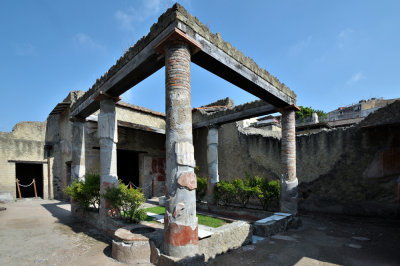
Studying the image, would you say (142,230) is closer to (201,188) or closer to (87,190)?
(87,190)

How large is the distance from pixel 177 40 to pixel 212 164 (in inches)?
219

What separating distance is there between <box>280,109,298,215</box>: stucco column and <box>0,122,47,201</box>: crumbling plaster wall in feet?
35.2

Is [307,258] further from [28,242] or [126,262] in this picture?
[28,242]

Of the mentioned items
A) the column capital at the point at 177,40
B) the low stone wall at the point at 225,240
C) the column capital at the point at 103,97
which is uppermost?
the column capital at the point at 177,40

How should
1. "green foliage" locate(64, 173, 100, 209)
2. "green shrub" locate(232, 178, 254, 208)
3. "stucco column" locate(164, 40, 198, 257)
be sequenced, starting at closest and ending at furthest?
"stucco column" locate(164, 40, 198, 257), "green foliage" locate(64, 173, 100, 209), "green shrub" locate(232, 178, 254, 208)

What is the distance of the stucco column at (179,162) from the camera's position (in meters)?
3.11

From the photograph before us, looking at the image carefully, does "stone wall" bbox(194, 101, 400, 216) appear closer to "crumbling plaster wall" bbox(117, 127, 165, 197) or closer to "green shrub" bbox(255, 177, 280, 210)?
"green shrub" bbox(255, 177, 280, 210)

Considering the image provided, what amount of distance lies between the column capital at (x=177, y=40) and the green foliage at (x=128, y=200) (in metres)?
2.86

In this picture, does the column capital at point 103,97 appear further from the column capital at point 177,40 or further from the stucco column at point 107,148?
the column capital at point 177,40

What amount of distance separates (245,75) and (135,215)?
12.1ft

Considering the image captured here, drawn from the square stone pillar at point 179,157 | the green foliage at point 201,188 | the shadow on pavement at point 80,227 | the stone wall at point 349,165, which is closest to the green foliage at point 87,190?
the shadow on pavement at point 80,227

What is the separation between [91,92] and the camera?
19.9 ft

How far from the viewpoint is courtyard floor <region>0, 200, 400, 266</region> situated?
3.62 m

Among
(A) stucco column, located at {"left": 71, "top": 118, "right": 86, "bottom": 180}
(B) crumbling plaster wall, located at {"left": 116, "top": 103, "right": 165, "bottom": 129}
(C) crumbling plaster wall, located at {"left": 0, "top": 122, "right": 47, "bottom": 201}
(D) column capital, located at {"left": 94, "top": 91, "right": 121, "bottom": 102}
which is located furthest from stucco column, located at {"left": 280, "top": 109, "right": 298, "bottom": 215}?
(C) crumbling plaster wall, located at {"left": 0, "top": 122, "right": 47, "bottom": 201}
